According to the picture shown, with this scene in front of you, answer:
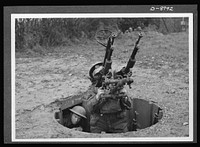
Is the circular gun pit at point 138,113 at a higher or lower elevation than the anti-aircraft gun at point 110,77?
lower

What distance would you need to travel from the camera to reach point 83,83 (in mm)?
2211

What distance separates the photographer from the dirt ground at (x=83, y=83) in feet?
7.23

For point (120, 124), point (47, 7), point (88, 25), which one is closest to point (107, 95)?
point (120, 124)

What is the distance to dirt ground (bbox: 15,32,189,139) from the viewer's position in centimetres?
221

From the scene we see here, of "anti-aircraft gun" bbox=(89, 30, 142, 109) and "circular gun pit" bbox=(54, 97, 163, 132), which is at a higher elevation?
"anti-aircraft gun" bbox=(89, 30, 142, 109)

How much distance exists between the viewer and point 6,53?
2.21m

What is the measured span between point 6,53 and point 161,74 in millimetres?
754

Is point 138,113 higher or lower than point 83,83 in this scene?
lower

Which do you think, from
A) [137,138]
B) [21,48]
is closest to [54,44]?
[21,48]

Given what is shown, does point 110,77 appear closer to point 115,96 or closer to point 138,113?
point 115,96

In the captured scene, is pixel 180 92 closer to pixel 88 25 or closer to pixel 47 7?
pixel 88 25

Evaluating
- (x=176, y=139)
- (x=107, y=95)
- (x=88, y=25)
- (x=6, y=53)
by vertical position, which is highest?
(x=88, y=25)

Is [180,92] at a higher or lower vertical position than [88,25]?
lower

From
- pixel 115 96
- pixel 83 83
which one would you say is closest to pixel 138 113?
pixel 115 96
